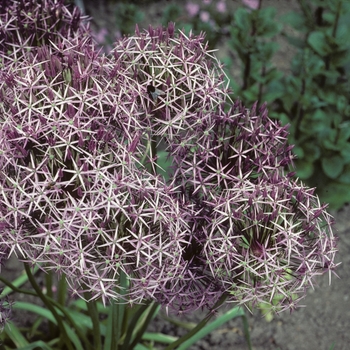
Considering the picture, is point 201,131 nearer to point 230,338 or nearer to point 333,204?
point 230,338

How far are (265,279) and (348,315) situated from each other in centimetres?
132

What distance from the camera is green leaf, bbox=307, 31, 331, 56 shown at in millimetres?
2744

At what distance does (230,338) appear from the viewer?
7.91 ft

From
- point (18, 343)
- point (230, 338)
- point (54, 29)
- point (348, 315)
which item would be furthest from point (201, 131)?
point (348, 315)

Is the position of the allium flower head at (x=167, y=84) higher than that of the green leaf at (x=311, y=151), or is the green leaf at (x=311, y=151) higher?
the allium flower head at (x=167, y=84)

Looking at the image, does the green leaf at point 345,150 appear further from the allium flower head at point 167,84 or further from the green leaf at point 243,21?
the allium flower head at point 167,84

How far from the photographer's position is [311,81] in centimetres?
293

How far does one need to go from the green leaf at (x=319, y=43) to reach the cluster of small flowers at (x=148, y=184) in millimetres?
1385

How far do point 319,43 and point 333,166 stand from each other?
58 cm

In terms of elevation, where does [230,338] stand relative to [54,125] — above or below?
below

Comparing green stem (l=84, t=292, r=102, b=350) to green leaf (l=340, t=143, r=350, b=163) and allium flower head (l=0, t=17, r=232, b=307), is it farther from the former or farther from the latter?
green leaf (l=340, t=143, r=350, b=163)

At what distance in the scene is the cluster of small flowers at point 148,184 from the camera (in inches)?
49.9

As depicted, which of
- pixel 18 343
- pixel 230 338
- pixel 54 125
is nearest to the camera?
pixel 54 125

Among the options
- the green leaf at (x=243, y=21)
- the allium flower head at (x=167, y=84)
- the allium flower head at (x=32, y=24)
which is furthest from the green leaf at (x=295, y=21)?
the allium flower head at (x=167, y=84)
